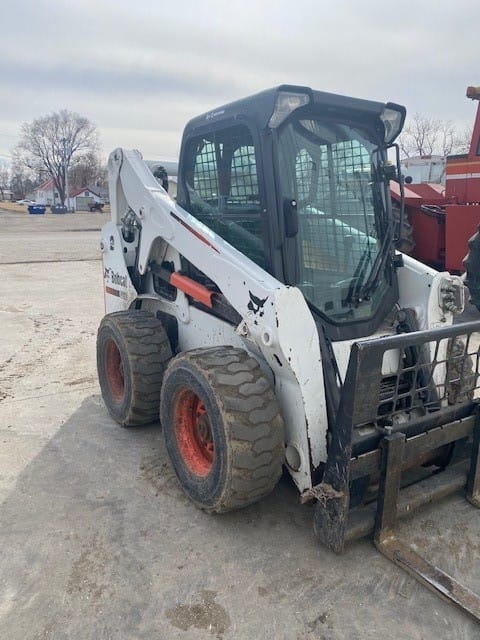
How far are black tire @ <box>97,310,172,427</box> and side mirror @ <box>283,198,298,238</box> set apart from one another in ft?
4.84

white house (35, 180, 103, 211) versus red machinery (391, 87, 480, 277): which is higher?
red machinery (391, 87, 480, 277)

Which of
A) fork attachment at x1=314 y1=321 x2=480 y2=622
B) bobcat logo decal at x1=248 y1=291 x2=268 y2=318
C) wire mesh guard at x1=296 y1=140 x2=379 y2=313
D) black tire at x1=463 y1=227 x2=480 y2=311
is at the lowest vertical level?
fork attachment at x1=314 y1=321 x2=480 y2=622

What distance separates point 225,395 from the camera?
9.04 ft

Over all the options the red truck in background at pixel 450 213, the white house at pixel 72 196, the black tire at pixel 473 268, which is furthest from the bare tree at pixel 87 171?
the black tire at pixel 473 268

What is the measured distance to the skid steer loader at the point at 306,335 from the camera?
2.68m

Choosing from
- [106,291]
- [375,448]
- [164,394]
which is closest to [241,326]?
[164,394]

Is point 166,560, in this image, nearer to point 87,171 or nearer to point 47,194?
point 87,171

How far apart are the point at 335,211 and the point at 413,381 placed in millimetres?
1134

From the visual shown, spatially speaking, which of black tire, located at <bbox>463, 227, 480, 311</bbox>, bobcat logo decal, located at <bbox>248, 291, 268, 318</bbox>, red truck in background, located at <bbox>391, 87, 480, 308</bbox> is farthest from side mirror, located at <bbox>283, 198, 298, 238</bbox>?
red truck in background, located at <bbox>391, 87, 480, 308</bbox>

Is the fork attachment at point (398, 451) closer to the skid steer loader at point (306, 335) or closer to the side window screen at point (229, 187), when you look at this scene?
the skid steer loader at point (306, 335)

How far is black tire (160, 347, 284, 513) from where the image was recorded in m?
2.71

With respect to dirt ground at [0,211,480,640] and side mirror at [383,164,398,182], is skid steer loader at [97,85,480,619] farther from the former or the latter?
dirt ground at [0,211,480,640]

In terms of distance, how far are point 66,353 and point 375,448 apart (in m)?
4.43

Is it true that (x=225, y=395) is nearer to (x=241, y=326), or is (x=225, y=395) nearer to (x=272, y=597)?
(x=241, y=326)
